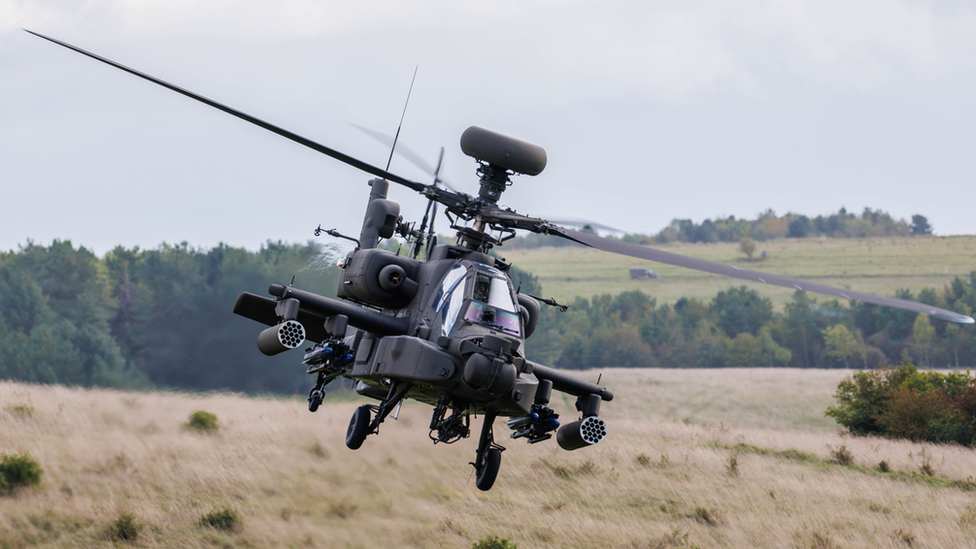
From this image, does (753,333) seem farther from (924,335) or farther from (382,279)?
(382,279)

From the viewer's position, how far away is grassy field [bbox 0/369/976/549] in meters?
19.8

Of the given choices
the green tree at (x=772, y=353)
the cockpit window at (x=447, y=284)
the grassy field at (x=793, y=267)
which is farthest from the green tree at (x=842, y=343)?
the cockpit window at (x=447, y=284)

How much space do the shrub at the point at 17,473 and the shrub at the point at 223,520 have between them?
14.5 feet

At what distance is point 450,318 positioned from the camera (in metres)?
12.6

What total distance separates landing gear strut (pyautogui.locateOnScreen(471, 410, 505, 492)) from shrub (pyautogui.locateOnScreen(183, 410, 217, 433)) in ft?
45.0

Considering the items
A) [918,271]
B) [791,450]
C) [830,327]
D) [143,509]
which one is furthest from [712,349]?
[143,509]

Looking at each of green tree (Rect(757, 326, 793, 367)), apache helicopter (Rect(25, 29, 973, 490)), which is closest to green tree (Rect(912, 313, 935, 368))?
green tree (Rect(757, 326, 793, 367))

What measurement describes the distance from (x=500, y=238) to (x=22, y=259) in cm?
4675

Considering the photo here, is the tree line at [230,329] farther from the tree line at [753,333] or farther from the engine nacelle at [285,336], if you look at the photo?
the engine nacelle at [285,336]

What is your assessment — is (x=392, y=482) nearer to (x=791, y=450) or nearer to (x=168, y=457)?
(x=168, y=457)

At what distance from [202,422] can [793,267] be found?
12278cm

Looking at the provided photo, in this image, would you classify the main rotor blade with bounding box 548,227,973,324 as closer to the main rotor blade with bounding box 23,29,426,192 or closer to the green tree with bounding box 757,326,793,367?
the main rotor blade with bounding box 23,29,426,192

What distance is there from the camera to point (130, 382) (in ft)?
94.7

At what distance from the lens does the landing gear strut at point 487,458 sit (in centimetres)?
1345
